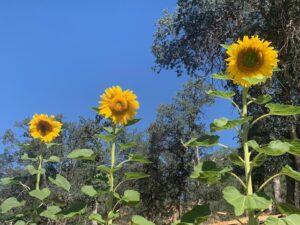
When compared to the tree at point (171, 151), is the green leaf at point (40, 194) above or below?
below

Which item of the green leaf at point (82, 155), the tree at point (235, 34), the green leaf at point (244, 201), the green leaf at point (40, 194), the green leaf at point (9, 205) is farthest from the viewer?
the tree at point (235, 34)

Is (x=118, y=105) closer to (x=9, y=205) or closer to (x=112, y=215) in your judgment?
(x=112, y=215)

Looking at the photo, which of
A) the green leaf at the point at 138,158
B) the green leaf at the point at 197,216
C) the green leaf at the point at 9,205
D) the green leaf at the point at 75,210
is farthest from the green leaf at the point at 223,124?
the green leaf at the point at 9,205

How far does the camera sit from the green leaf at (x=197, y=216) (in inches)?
105

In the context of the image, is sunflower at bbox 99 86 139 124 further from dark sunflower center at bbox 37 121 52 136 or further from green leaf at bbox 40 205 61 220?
dark sunflower center at bbox 37 121 52 136

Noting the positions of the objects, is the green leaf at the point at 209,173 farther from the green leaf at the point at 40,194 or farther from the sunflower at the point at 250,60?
the green leaf at the point at 40,194

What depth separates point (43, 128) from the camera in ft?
16.3

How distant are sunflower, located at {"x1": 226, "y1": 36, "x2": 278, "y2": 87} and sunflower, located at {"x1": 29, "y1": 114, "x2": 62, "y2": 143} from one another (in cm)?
260

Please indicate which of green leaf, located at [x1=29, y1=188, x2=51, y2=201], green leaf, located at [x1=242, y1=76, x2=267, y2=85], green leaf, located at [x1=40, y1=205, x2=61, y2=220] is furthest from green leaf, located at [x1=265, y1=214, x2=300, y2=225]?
green leaf, located at [x1=29, y1=188, x2=51, y2=201]

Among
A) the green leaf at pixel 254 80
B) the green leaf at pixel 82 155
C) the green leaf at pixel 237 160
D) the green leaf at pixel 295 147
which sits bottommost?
the green leaf at pixel 237 160

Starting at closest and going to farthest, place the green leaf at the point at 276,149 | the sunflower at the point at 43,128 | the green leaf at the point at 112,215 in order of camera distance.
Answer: the green leaf at the point at 276,149, the green leaf at the point at 112,215, the sunflower at the point at 43,128

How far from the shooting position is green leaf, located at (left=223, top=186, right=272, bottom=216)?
7.78ft

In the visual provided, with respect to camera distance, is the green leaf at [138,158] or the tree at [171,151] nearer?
the green leaf at [138,158]

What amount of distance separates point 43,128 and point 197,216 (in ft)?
8.73
